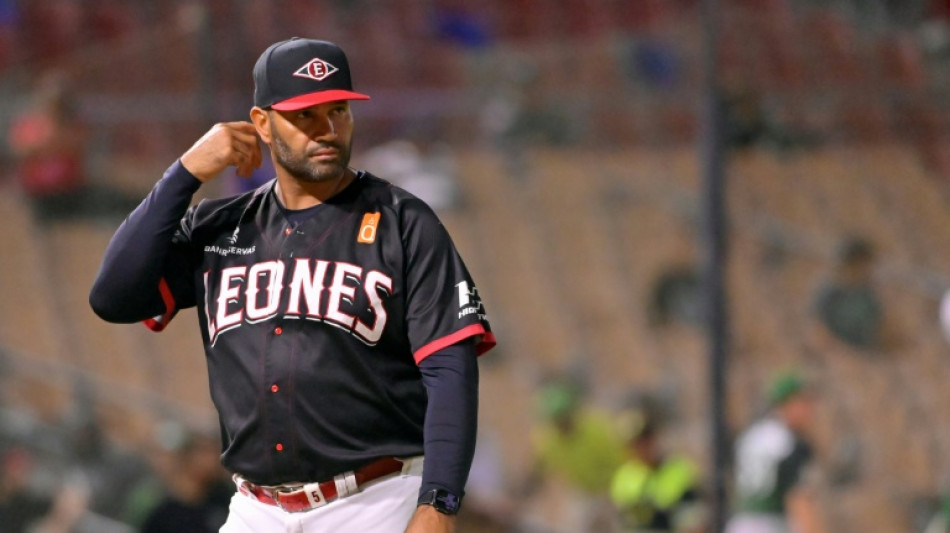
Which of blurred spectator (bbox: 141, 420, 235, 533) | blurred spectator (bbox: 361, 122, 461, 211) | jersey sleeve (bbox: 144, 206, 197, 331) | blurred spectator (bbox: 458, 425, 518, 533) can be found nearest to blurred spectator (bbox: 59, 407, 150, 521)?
blurred spectator (bbox: 141, 420, 235, 533)

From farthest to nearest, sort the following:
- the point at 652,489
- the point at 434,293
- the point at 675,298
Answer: the point at 675,298 < the point at 652,489 < the point at 434,293

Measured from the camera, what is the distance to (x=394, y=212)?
112 inches

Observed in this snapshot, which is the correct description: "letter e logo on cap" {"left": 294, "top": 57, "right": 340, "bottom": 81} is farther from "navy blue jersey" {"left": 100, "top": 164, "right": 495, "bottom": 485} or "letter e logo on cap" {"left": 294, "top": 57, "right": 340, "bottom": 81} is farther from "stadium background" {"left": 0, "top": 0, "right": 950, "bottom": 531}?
"stadium background" {"left": 0, "top": 0, "right": 950, "bottom": 531}

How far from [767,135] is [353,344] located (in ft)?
18.5

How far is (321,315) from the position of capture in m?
2.79

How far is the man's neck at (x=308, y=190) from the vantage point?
115 inches

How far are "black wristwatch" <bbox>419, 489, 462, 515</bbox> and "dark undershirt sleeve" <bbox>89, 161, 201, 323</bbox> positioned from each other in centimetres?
69

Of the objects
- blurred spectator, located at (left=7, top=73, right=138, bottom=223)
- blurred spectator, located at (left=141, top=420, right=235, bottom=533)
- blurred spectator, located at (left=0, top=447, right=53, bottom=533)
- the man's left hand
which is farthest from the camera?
blurred spectator, located at (left=7, top=73, right=138, bottom=223)

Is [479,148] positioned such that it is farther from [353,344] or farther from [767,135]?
[353,344]

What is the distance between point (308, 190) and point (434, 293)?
35cm

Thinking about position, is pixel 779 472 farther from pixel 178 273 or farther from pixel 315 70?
pixel 315 70

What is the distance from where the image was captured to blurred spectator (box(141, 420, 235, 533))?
5.56 metres

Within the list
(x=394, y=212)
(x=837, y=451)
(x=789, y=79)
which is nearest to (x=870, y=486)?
(x=837, y=451)

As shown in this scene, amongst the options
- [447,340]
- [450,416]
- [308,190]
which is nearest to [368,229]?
[308,190]
